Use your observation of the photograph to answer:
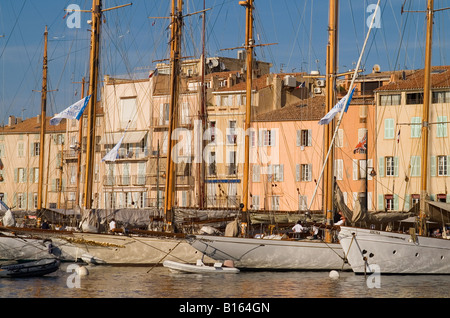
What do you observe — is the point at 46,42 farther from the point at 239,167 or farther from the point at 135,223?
the point at 239,167

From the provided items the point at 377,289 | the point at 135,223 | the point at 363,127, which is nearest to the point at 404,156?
the point at 363,127

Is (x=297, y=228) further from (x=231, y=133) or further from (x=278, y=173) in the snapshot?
(x=231, y=133)

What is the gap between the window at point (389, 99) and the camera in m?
76.6

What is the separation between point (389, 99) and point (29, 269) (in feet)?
130

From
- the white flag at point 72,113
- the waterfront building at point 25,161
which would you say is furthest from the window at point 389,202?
the waterfront building at point 25,161

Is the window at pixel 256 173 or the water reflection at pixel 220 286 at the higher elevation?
the window at pixel 256 173

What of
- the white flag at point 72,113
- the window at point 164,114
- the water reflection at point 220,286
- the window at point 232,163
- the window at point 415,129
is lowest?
the water reflection at point 220,286

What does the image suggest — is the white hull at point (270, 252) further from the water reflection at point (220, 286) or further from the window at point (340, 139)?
the window at point (340, 139)

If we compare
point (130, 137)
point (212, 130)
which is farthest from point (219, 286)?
point (130, 137)

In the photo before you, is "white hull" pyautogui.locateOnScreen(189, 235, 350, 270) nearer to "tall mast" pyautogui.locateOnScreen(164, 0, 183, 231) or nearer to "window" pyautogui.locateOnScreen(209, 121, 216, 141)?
"tall mast" pyautogui.locateOnScreen(164, 0, 183, 231)

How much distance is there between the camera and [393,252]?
152 feet

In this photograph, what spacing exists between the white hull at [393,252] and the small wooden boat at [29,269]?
44.2ft

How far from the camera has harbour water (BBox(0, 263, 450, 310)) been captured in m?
38.2

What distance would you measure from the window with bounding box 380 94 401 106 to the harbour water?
3037cm
